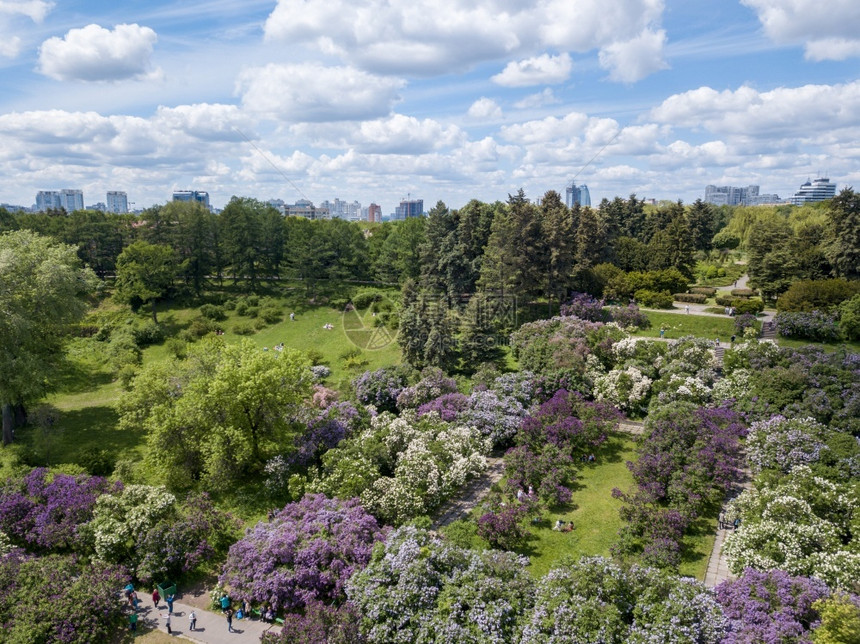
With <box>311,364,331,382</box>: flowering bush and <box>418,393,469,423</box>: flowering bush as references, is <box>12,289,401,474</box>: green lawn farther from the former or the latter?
<box>418,393,469,423</box>: flowering bush

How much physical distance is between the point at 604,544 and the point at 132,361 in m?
39.6

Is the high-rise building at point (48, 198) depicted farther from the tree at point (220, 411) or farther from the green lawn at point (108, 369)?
the tree at point (220, 411)

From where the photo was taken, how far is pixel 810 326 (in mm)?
37344

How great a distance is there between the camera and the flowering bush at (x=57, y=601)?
16.3 m

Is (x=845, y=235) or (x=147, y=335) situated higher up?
(x=845, y=235)

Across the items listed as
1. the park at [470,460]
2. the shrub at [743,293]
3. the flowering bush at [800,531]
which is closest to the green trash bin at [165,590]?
the park at [470,460]

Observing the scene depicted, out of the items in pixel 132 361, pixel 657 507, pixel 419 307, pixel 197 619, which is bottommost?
pixel 197 619

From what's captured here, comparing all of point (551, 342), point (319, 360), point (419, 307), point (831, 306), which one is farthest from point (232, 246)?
point (831, 306)

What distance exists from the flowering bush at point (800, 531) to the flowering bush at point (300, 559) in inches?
514

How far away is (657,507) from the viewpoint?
21188 millimetres

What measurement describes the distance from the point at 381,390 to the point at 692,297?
105 ft

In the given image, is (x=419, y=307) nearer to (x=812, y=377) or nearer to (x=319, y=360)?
(x=319, y=360)

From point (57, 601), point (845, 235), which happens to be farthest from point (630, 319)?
point (57, 601)

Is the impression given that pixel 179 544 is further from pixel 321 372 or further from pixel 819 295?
pixel 819 295
